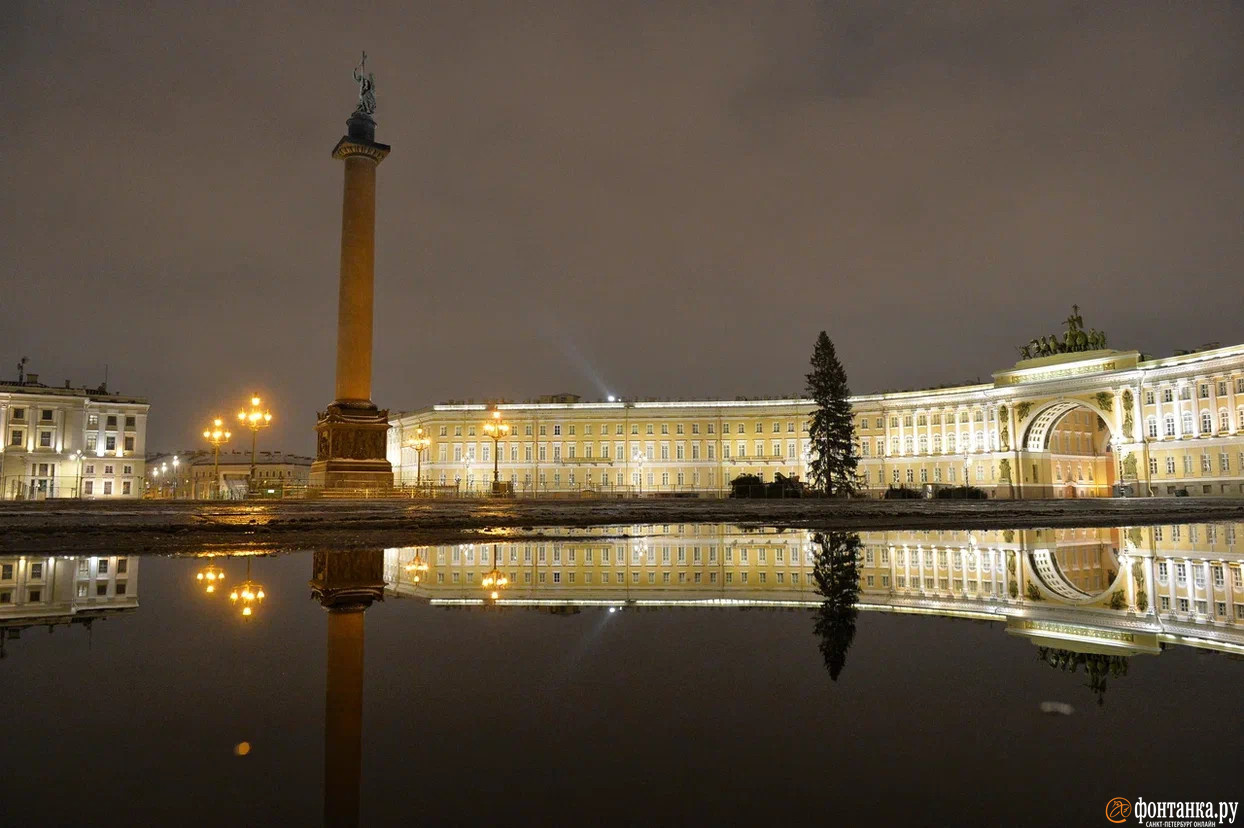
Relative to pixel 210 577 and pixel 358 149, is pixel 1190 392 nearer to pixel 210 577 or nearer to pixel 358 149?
pixel 358 149

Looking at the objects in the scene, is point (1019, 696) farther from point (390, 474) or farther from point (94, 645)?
point (390, 474)

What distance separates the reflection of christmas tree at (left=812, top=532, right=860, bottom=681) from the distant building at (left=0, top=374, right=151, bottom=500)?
3041 inches

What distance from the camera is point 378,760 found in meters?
2.52

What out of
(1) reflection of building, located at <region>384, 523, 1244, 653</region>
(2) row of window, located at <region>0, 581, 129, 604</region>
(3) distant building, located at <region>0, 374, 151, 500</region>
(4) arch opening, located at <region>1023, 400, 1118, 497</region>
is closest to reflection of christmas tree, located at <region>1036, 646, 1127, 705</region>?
(1) reflection of building, located at <region>384, 523, 1244, 653</region>

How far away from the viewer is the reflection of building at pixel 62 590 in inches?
203

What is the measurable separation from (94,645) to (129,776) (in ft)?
8.02

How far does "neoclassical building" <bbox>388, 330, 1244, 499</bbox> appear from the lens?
64.4 metres

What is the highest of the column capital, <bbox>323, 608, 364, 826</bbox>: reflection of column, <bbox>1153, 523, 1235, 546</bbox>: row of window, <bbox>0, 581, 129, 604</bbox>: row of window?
the column capital

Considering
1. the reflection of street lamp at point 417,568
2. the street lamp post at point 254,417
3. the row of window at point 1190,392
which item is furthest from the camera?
the row of window at point 1190,392

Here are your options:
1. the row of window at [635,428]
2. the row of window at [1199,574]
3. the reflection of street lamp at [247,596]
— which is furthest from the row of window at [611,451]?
the reflection of street lamp at [247,596]

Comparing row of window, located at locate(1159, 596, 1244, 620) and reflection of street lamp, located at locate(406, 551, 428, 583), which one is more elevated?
reflection of street lamp, located at locate(406, 551, 428, 583)

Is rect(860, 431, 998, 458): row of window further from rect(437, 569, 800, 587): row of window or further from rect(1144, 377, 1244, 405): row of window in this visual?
rect(437, 569, 800, 587): row of window

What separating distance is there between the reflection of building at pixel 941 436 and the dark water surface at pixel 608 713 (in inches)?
2774

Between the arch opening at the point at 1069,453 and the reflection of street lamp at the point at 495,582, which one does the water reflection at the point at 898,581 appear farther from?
the arch opening at the point at 1069,453
